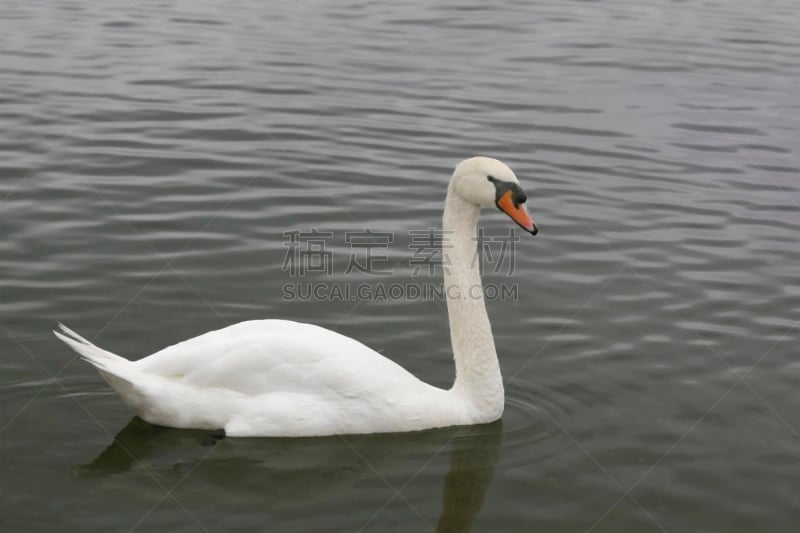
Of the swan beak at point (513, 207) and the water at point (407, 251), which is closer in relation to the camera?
the water at point (407, 251)

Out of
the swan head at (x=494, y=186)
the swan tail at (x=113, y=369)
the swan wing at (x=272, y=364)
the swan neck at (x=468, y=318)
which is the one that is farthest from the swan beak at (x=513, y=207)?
the swan tail at (x=113, y=369)

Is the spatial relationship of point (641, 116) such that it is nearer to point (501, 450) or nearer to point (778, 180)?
point (778, 180)

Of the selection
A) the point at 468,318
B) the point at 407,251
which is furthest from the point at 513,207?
the point at 407,251

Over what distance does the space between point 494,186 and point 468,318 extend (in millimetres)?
823

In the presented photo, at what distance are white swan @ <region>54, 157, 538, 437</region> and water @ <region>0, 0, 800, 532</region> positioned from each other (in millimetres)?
124

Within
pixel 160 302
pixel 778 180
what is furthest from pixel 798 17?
pixel 160 302

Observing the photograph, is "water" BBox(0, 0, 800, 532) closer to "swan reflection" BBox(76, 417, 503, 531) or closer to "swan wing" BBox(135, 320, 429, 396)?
"swan reflection" BBox(76, 417, 503, 531)

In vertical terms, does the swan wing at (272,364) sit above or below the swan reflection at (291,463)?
above

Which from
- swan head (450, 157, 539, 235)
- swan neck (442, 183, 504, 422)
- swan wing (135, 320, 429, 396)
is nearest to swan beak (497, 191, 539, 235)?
swan head (450, 157, 539, 235)

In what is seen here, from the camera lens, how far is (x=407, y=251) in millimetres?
10281

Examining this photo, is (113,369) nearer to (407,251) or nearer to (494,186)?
(494,186)

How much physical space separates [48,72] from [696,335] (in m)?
9.67

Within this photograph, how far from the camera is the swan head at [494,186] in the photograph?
7.32m

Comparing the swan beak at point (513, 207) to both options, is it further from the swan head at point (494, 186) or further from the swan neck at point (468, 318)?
the swan neck at point (468, 318)
